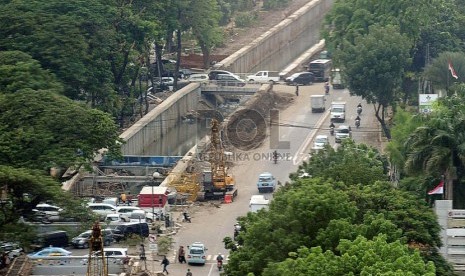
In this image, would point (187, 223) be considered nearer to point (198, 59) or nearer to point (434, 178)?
point (434, 178)

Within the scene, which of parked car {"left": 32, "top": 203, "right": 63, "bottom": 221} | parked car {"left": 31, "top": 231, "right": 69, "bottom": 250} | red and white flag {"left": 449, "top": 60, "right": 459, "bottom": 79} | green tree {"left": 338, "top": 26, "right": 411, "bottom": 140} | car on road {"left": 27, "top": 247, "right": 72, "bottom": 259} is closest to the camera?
car on road {"left": 27, "top": 247, "right": 72, "bottom": 259}

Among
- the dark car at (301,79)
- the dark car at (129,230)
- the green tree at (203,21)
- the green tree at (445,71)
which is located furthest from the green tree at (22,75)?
the dark car at (301,79)

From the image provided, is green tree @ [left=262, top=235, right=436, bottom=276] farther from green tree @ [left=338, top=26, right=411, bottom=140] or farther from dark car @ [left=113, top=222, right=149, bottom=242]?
green tree @ [left=338, top=26, right=411, bottom=140]

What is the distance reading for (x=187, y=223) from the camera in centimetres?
7325

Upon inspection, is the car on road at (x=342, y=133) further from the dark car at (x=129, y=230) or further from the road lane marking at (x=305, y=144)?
the dark car at (x=129, y=230)

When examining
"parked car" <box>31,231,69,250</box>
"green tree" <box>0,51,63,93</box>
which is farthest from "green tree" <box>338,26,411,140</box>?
"parked car" <box>31,231,69,250</box>

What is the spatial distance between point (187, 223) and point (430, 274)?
28210mm

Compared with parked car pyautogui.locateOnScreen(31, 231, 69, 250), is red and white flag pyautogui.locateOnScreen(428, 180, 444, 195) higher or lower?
higher

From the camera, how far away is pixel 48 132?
69.6m

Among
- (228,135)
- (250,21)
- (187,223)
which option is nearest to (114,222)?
(187,223)

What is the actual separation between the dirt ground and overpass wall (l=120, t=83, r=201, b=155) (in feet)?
25.6

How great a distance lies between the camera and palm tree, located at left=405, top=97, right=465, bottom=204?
62.3 metres

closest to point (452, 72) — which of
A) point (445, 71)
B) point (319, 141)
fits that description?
point (445, 71)

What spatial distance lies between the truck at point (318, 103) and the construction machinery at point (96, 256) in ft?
129
